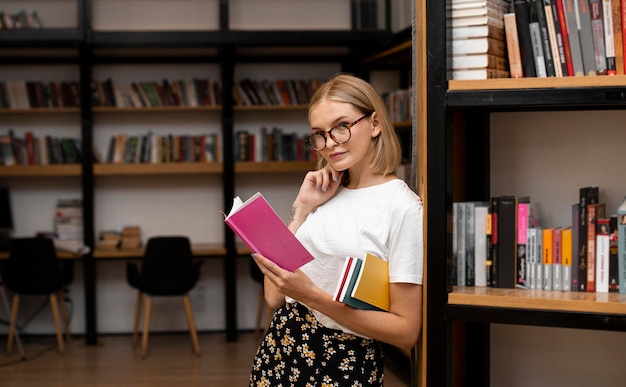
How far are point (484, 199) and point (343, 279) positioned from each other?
0.70m

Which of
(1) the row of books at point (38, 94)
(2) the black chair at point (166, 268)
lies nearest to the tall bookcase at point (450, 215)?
(2) the black chair at point (166, 268)

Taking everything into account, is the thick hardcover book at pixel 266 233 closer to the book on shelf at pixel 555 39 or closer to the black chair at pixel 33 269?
the book on shelf at pixel 555 39

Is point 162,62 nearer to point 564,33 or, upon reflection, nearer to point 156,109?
point 156,109

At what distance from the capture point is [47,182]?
7.71 m

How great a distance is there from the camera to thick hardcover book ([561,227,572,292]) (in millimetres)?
2139

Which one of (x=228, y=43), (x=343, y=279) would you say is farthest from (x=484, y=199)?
(x=228, y=43)

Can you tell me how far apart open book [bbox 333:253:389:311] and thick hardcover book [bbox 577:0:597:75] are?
729mm

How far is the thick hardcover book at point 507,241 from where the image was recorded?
2.17 metres

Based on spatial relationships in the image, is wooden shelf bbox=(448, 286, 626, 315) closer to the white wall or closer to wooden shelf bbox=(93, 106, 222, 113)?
the white wall

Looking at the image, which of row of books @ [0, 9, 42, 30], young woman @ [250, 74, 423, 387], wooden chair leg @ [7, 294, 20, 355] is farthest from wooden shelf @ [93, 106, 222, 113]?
young woman @ [250, 74, 423, 387]

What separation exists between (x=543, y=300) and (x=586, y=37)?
26.7 inches

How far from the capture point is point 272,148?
754 centimetres

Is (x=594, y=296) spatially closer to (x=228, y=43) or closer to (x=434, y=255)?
(x=434, y=255)

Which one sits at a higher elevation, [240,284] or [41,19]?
[41,19]
